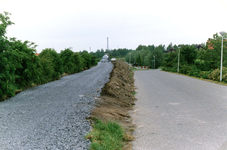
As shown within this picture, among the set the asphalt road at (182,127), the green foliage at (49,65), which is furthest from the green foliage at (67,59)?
the asphalt road at (182,127)

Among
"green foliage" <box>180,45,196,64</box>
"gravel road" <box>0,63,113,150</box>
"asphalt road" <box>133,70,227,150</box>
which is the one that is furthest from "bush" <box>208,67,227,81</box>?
"green foliage" <box>180,45,196,64</box>

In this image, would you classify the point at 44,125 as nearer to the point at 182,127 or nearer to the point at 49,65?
the point at 182,127

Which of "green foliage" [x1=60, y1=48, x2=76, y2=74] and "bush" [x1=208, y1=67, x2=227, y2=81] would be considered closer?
"bush" [x1=208, y1=67, x2=227, y2=81]

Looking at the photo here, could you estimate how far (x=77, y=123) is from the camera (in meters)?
6.18

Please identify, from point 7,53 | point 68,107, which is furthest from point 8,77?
point 68,107

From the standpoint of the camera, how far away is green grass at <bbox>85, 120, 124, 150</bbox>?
15.5 ft

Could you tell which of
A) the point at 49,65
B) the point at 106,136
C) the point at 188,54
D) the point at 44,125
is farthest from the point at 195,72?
the point at 44,125

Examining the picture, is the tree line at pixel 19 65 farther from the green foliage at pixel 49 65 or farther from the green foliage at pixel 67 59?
the green foliage at pixel 67 59

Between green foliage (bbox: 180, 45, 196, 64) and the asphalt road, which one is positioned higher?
green foliage (bbox: 180, 45, 196, 64)

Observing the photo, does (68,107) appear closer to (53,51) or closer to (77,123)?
(77,123)

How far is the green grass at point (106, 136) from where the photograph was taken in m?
4.74

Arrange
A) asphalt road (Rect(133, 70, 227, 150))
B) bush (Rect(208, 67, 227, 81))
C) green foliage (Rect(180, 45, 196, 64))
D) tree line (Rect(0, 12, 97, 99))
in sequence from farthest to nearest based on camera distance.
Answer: green foliage (Rect(180, 45, 196, 64)), bush (Rect(208, 67, 227, 81)), tree line (Rect(0, 12, 97, 99)), asphalt road (Rect(133, 70, 227, 150))

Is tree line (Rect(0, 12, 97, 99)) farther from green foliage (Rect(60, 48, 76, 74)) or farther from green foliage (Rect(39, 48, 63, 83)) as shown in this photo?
green foliage (Rect(60, 48, 76, 74))

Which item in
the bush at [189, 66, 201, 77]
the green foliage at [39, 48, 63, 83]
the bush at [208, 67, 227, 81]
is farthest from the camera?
the bush at [189, 66, 201, 77]
